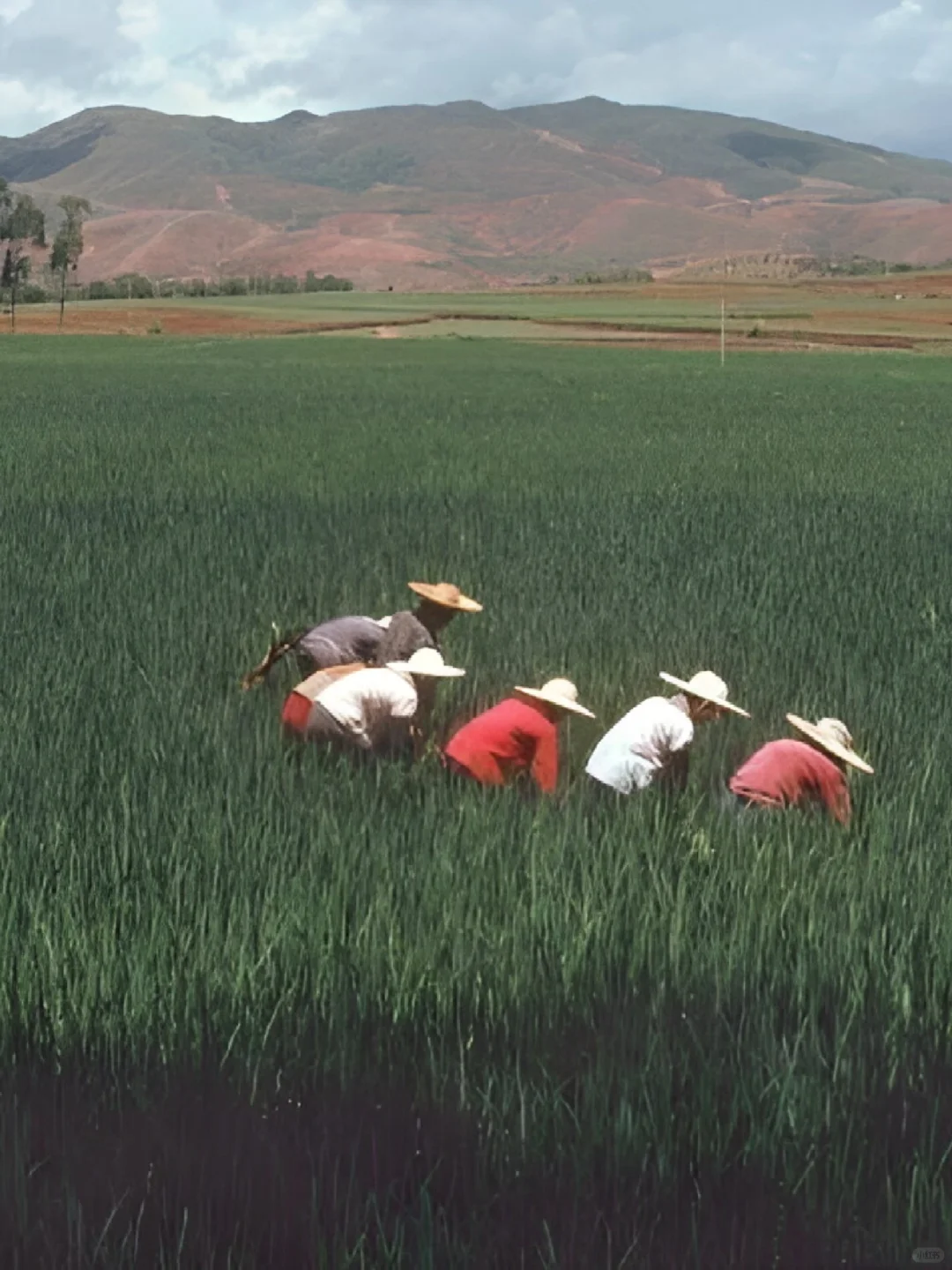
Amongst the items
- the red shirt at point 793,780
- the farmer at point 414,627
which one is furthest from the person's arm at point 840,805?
the farmer at point 414,627

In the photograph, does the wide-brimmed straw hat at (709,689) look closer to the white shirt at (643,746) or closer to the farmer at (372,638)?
the white shirt at (643,746)

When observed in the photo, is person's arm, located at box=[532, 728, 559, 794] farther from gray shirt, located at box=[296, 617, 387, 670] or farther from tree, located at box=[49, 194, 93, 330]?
tree, located at box=[49, 194, 93, 330]

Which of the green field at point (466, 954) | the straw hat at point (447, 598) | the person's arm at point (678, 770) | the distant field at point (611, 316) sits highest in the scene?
the distant field at point (611, 316)

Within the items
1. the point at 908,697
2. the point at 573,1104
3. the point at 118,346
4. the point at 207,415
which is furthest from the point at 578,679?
the point at 118,346

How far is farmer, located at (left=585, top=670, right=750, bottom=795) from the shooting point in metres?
4.78

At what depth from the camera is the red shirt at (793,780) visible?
15.4 ft

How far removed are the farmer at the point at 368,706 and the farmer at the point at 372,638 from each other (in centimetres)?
45

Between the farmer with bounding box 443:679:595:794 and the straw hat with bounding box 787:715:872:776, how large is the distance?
0.62 meters

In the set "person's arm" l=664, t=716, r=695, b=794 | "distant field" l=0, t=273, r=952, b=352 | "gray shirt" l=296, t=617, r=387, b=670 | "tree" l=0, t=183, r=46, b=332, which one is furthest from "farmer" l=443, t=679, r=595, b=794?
"tree" l=0, t=183, r=46, b=332

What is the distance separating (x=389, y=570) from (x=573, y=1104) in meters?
6.38

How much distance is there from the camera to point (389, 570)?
29.9 ft

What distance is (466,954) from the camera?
11.3 ft

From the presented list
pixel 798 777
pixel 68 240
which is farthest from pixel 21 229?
pixel 798 777

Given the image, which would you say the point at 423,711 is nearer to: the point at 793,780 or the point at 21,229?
the point at 793,780
